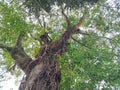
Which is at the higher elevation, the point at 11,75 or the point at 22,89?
the point at 22,89

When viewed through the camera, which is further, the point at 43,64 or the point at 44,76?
the point at 43,64

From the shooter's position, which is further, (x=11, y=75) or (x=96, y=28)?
(x=11, y=75)

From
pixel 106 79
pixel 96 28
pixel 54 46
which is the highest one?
pixel 54 46

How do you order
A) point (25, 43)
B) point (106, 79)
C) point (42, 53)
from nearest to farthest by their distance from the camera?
point (106, 79) < point (42, 53) < point (25, 43)

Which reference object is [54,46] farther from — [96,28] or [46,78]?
[96,28]

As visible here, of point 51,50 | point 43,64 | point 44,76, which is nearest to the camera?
point 44,76

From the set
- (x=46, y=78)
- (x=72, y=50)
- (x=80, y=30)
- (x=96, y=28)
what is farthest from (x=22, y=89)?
(x=96, y=28)

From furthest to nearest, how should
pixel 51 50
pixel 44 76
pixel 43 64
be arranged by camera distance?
pixel 51 50 < pixel 43 64 < pixel 44 76

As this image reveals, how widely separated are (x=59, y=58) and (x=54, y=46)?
1.49 feet

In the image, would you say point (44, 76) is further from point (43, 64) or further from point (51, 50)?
point (51, 50)

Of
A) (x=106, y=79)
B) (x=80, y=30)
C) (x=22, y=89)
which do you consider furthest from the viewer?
(x=80, y=30)

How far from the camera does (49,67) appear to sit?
5.59m

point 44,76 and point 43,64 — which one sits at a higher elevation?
point 43,64

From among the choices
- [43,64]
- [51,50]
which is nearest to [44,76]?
[43,64]
